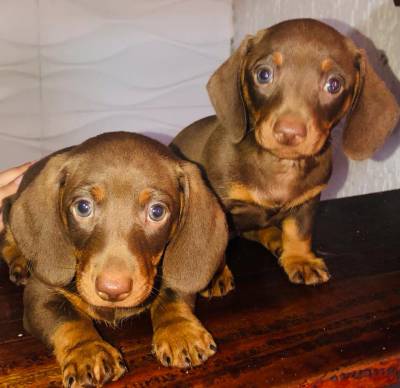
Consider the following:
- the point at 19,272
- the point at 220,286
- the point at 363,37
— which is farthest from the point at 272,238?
the point at 363,37

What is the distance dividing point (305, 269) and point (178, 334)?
2.82ft

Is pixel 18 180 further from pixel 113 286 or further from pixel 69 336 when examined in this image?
pixel 113 286

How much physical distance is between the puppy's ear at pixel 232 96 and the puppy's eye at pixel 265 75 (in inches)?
6.7

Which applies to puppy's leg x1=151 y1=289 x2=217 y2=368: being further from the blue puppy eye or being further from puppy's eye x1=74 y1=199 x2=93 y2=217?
the blue puppy eye

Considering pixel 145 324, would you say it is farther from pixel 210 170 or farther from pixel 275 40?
pixel 275 40

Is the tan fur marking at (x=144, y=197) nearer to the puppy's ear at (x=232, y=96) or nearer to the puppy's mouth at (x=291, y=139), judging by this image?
the puppy's mouth at (x=291, y=139)

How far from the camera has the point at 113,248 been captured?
2.19 meters

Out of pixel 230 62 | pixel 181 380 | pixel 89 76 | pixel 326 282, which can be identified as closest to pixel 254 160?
pixel 230 62

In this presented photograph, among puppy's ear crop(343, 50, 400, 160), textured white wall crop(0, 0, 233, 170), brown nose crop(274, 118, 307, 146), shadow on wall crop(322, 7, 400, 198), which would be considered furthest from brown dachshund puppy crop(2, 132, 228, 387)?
textured white wall crop(0, 0, 233, 170)

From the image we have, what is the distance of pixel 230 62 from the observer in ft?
9.87

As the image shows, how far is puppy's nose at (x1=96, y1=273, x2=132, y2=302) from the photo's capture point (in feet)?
6.79

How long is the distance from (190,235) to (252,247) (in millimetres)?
973

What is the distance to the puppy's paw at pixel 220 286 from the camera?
282cm

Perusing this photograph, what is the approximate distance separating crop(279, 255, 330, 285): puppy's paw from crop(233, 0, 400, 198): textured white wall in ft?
5.35
